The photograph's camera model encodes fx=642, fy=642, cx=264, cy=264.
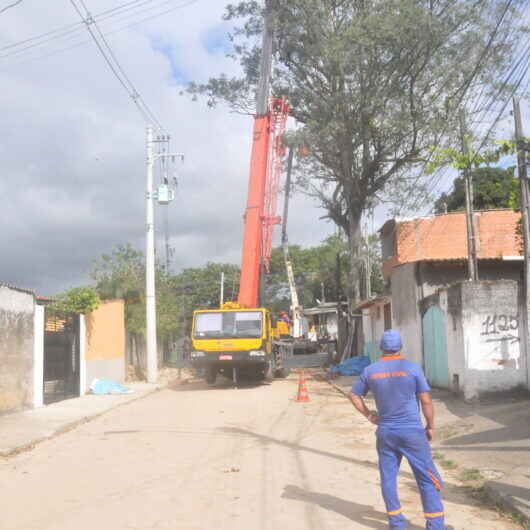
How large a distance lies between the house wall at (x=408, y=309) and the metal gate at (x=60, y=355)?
975 cm

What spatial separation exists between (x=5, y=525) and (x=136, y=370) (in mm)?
21308

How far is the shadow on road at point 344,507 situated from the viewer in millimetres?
5727

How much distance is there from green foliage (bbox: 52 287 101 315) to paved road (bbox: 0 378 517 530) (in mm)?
7282

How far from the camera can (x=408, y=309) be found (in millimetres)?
19422

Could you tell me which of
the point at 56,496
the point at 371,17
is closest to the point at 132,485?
the point at 56,496

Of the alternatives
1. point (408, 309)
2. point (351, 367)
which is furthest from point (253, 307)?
point (351, 367)

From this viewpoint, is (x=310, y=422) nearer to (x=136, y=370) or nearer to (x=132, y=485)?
(x=132, y=485)

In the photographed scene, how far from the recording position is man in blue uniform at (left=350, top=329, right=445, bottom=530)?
5.18 metres

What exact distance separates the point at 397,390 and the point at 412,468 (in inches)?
25.0

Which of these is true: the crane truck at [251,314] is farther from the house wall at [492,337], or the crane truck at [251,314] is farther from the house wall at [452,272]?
the house wall at [492,337]

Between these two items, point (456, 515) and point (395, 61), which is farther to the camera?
point (395, 61)

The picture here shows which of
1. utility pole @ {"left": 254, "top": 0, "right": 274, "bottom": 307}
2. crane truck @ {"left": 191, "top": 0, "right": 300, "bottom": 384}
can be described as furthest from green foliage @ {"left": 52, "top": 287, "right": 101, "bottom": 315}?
utility pole @ {"left": 254, "top": 0, "right": 274, "bottom": 307}

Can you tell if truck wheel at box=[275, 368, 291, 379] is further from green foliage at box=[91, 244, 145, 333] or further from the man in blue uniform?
the man in blue uniform

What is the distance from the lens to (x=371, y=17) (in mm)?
21375
